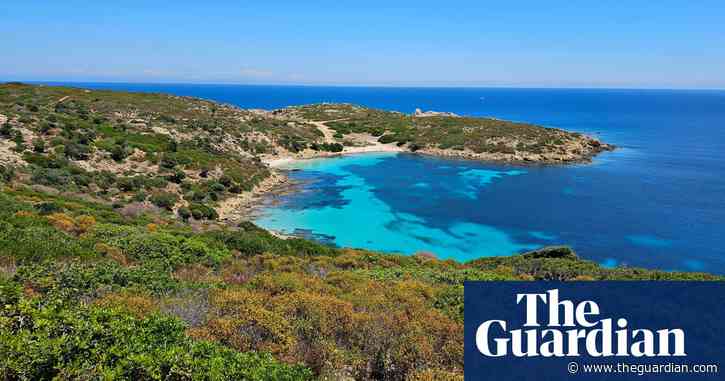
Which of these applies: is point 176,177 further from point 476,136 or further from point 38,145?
point 476,136

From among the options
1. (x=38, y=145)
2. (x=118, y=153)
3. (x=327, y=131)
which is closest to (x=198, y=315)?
(x=38, y=145)

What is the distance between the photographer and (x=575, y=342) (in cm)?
697

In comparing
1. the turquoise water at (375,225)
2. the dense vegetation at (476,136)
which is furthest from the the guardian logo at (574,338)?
the dense vegetation at (476,136)

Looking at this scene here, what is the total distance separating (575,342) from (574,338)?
71 mm

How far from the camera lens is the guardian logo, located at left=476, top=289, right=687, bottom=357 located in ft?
22.6

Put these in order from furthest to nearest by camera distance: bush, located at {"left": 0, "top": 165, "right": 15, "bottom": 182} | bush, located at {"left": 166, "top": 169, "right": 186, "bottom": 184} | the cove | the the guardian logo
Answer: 1. bush, located at {"left": 166, "top": 169, "right": 186, "bottom": 184}
2. the cove
3. bush, located at {"left": 0, "top": 165, "right": 15, "bottom": 182}
4. the the guardian logo

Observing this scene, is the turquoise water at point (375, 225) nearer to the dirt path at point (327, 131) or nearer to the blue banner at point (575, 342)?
the blue banner at point (575, 342)

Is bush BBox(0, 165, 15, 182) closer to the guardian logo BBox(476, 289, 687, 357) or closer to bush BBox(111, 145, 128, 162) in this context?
bush BBox(111, 145, 128, 162)

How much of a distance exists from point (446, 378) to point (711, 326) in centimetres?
676

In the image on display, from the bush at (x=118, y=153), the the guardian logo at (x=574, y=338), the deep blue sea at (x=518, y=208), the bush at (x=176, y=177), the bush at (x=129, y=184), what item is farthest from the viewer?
the bush at (x=118, y=153)

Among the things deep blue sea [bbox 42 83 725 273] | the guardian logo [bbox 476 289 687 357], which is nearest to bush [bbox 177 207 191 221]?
deep blue sea [bbox 42 83 725 273]

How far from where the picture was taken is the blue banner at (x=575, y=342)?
662 cm

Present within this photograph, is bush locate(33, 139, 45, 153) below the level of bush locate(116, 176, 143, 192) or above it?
above

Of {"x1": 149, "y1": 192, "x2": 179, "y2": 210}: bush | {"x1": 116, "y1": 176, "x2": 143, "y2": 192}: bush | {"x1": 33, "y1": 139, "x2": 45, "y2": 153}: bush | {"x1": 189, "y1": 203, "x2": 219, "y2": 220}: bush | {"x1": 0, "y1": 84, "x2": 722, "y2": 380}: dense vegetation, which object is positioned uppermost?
{"x1": 33, "y1": 139, "x2": 45, "y2": 153}: bush
